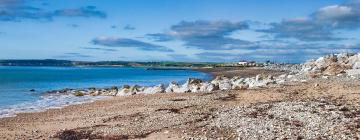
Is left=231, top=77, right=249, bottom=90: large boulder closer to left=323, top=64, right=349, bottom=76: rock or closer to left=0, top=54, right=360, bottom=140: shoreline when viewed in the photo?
left=323, top=64, right=349, bottom=76: rock

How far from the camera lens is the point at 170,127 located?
951 inches

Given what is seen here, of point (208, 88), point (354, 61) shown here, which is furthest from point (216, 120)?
point (354, 61)

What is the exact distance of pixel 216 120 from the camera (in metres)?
24.8

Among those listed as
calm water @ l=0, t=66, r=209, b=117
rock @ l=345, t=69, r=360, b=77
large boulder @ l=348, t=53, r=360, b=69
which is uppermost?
large boulder @ l=348, t=53, r=360, b=69

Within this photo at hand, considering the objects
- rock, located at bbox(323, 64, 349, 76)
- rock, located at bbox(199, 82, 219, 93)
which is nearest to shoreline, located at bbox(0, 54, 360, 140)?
rock, located at bbox(199, 82, 219, 93)

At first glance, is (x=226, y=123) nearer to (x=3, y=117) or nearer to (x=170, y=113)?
(x=170, y=113)

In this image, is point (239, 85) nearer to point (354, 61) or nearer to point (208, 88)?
point (208, 88)

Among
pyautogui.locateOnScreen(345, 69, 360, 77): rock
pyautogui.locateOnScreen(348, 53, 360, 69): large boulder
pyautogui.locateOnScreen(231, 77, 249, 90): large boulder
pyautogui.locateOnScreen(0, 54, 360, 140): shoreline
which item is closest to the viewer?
pyautogui.locateOnScreen(0, 54, 360, 140): shoreline

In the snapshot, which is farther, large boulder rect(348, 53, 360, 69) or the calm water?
large boulder rect(348, 53, 360, 69)

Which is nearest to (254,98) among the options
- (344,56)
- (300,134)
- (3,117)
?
(300,134)

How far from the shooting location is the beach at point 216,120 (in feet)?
70.9

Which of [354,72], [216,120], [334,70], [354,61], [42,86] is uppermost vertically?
[354,61]

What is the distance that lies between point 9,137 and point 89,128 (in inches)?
145

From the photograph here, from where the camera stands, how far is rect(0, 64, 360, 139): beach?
2161cm
